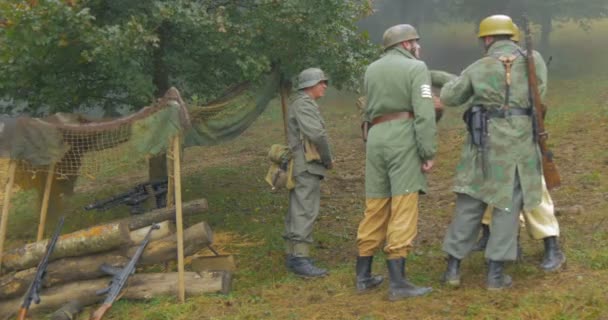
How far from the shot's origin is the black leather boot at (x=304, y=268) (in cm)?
724

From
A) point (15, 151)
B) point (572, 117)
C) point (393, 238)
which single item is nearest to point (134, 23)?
point (15, 151)

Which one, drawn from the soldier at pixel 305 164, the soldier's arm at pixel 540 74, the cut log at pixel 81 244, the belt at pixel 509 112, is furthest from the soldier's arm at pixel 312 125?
the soldier's arm at pixel 540 74

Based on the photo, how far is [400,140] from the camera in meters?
6.06

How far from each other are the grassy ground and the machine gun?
3.83ft

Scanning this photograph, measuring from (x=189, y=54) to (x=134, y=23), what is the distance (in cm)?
178

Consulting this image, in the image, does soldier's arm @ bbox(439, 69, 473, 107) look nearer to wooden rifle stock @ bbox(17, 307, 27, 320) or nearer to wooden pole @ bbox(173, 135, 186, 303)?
wooden pole @ bbox(173, 135, 186, 303)

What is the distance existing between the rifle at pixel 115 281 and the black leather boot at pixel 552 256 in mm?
3884

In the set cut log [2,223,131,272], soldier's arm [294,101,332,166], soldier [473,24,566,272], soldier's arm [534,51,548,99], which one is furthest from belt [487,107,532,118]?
cut log [2,223,131,272]

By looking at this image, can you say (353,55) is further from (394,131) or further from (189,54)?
(394,131)

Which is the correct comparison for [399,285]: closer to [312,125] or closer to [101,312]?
[312,125]

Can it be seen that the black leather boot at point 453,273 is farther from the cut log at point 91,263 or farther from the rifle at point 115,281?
the rifle at point 115,281

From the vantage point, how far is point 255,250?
8641mm

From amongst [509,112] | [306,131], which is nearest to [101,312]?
[306,131]

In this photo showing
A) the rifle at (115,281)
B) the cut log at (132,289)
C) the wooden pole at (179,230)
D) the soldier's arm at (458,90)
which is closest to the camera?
the soldier's arm at (458,90)
